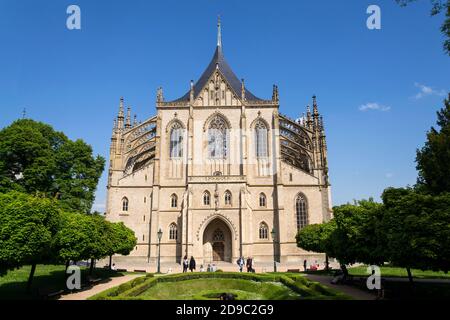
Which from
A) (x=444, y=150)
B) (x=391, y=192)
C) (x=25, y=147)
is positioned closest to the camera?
(x=391, y=192)

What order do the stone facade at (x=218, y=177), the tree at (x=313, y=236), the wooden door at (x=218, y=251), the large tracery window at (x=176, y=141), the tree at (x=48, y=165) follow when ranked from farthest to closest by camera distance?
the large tracery window at (x=176, y=141) < the wooden door at (x=218, y=251) < the stone facade at (x=218, y=177) < the tree at (x=48, y=165) < the tree at (x=313, y=236)

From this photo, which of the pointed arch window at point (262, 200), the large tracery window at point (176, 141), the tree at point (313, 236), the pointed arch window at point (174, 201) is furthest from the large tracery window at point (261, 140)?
the tree at point (313, 236)

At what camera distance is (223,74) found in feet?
164

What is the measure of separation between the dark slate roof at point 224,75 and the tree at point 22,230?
112 ft

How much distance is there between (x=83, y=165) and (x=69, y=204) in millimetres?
5930

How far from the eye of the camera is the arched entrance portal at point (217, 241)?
40.9m

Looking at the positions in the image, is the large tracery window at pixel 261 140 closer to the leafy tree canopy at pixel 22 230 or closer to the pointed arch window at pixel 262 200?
the pointed arch window at pixel 262 200

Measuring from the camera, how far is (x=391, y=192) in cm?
1864

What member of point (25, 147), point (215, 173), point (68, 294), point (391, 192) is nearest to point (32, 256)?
point (68, 294)

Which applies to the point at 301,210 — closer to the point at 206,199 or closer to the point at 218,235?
the point at 218,235

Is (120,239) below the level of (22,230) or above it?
below

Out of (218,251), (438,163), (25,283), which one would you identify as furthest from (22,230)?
(218,251)

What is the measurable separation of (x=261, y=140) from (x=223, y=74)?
40.8 feet
